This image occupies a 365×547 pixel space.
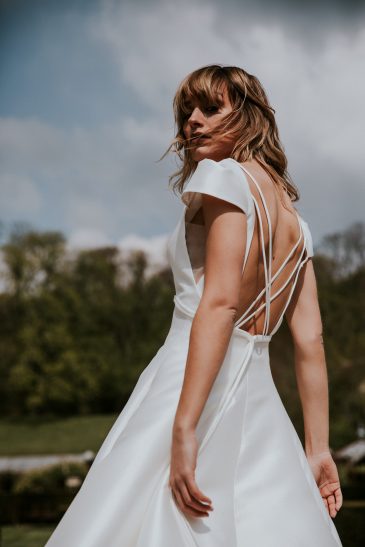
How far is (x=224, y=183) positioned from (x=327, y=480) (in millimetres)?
846

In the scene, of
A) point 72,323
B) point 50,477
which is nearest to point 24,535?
point 50,477

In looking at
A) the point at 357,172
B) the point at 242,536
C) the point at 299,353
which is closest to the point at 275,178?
the point at 299,353

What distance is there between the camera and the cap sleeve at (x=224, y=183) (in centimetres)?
162

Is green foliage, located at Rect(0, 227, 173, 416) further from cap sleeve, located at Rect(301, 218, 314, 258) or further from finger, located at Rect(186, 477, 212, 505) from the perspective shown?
finger, located at Rect(186, 477, 212, 505)

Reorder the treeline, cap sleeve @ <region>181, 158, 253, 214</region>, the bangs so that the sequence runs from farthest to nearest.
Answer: the treeline
the bangs
cap sleeve @ <region>181, 158, 253, 214</region>

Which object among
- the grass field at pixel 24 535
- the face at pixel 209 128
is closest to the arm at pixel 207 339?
the face at pixel 209 128

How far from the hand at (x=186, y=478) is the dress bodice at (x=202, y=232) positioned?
1.10 feet

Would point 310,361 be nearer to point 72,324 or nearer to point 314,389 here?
point 314,389

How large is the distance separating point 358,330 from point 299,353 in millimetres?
27166

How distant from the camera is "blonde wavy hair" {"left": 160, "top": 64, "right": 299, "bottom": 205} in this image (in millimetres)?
1836

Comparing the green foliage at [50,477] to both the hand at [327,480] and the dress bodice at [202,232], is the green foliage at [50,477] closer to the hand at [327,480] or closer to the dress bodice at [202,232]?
the hand at [327,480]

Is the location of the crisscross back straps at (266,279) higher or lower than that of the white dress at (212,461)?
higher

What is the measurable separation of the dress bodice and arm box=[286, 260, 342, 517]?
139 millimetres

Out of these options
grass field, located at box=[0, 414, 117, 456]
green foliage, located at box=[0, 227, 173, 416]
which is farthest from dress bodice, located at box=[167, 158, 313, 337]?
green foliage, located at box=[0, 227, 173, 416]
